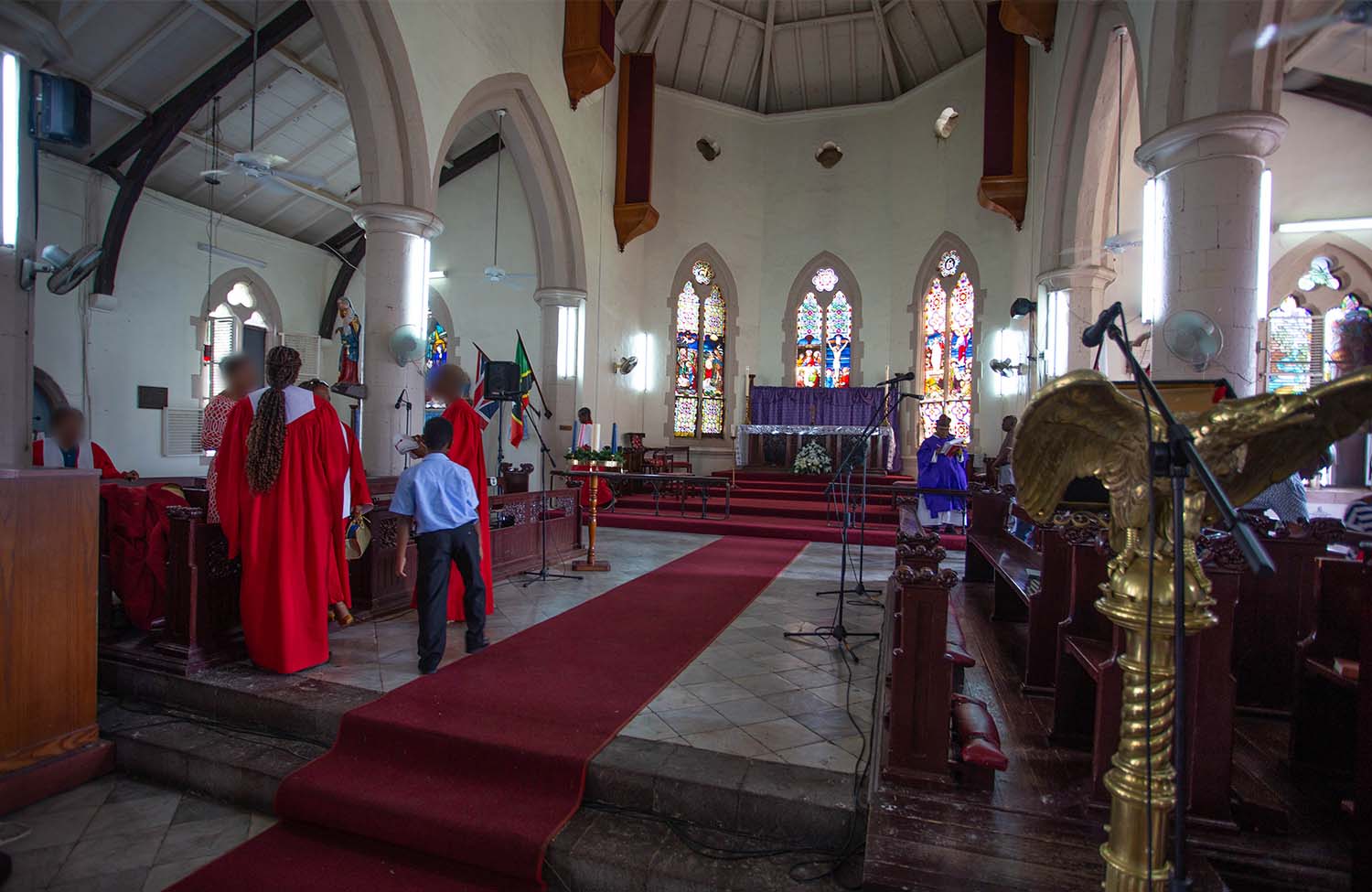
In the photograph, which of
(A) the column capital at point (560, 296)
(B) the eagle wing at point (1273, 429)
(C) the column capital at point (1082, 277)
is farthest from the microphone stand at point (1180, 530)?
(A) the column capital at point (560, 296)

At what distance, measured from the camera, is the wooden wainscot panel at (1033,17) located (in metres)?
8.77

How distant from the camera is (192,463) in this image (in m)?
11.8

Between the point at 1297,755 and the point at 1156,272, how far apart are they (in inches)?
160

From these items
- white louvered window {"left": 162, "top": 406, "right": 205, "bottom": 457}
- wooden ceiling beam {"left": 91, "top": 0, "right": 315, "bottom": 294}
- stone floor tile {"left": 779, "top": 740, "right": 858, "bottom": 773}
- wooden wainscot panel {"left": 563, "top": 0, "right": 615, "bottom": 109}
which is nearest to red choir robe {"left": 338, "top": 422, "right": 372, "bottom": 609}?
stone floor tile {"left": 779, "top": 740, "right": 858, "bottom": 773}

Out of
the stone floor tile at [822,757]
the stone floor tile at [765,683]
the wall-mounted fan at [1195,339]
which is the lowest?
the stone floor tile at [765,683]

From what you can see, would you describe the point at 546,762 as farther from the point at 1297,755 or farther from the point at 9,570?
the point at 1297,755

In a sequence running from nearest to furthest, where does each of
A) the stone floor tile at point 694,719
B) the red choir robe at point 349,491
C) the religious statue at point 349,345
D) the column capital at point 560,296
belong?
the stone floor tile at point 694,719 → the red choir robe at point 349,491 → the religious statue at point 349,345 → the column capital at point 560,296

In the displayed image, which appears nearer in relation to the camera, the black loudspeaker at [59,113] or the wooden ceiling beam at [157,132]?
the black loudspeaker at [59,113]

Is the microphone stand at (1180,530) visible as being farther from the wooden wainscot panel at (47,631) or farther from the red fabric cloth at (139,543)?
the red fabric cloth at (139,543)

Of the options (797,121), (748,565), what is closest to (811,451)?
(748,565)

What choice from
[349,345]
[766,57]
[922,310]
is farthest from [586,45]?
[922,310]

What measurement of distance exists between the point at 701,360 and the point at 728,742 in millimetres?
11919

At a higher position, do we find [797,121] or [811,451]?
[797,121]

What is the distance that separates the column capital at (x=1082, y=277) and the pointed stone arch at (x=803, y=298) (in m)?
5.17
